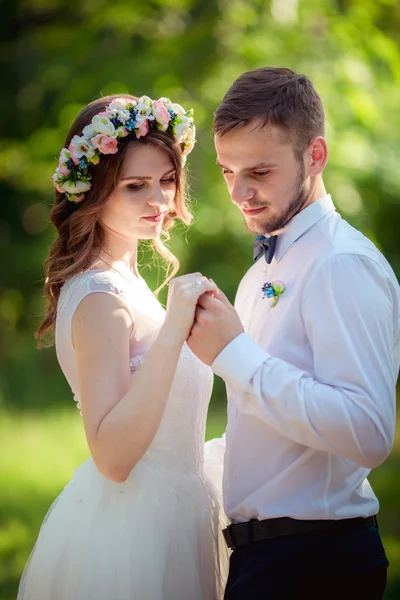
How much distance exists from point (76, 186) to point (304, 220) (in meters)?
1.00

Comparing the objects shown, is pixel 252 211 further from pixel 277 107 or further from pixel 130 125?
pixel 130 125

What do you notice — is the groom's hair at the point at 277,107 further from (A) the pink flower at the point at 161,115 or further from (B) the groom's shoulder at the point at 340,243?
(A) the pink flower at the point at 161,115

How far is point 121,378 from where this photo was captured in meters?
2.88

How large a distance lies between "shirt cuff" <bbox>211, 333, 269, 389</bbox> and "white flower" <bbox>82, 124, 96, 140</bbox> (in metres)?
1.17

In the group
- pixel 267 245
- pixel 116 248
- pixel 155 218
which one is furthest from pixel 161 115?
Result: pixel 267 245

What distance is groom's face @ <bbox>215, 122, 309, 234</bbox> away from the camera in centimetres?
280

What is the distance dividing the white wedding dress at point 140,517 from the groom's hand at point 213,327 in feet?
1.43

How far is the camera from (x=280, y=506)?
8.87 ft

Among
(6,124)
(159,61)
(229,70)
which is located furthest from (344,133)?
(6,124)

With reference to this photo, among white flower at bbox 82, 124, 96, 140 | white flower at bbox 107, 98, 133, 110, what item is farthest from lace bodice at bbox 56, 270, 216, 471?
white flower at bbox 107, 98, 133, 110

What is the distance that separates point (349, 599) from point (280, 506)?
42 centimetres

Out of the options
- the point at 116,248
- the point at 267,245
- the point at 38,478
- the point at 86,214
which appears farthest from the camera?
the point at 38,478

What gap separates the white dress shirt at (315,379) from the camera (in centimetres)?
246

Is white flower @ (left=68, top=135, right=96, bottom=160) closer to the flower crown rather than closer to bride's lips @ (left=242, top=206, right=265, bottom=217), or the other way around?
the flower crown
